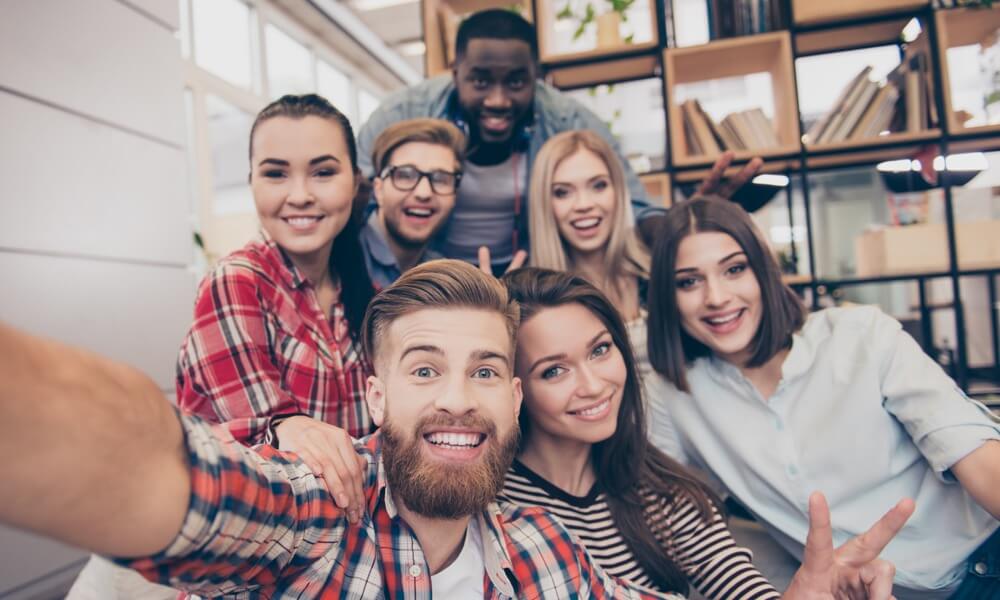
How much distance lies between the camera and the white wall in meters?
Result: 2.07

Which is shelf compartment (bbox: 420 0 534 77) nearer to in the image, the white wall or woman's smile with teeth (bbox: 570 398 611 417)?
the white wall

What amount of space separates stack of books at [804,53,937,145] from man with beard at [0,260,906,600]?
7.77ft

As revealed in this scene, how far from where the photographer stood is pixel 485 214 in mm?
2334

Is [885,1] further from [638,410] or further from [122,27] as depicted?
[122,27]

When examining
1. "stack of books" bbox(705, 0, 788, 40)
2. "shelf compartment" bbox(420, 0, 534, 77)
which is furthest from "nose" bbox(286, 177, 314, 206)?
"stack of books" bbox(705, 0, 788, 40)

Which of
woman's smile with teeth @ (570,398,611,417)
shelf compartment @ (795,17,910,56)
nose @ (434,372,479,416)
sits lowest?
woman's smile with teeth @ (570,398,611,417)

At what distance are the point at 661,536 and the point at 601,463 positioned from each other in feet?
0.65

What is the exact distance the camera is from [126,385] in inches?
21.5

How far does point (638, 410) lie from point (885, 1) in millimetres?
2611

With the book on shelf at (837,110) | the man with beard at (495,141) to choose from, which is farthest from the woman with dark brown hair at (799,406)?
the book on shelf at (837,110)

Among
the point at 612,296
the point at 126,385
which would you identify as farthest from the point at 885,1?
the point at 126,385

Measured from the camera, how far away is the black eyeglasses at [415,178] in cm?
188

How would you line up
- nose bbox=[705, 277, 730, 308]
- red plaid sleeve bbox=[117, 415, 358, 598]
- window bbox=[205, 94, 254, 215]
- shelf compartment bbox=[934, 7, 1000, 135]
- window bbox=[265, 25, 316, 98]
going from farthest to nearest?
1. window bbox=[265, 25, 316, 98]
2. window bbox=[205, 94, 254, 215]
3. shelf compartment bbox=[934, 7, 1000, 135]
4. nose bbox=[705, 277, 730, 308]
5. red plaid sleeve bbox=[117, 415, 358, 598]

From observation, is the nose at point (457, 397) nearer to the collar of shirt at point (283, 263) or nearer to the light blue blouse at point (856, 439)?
the collar of shirt at point (283, 263)
